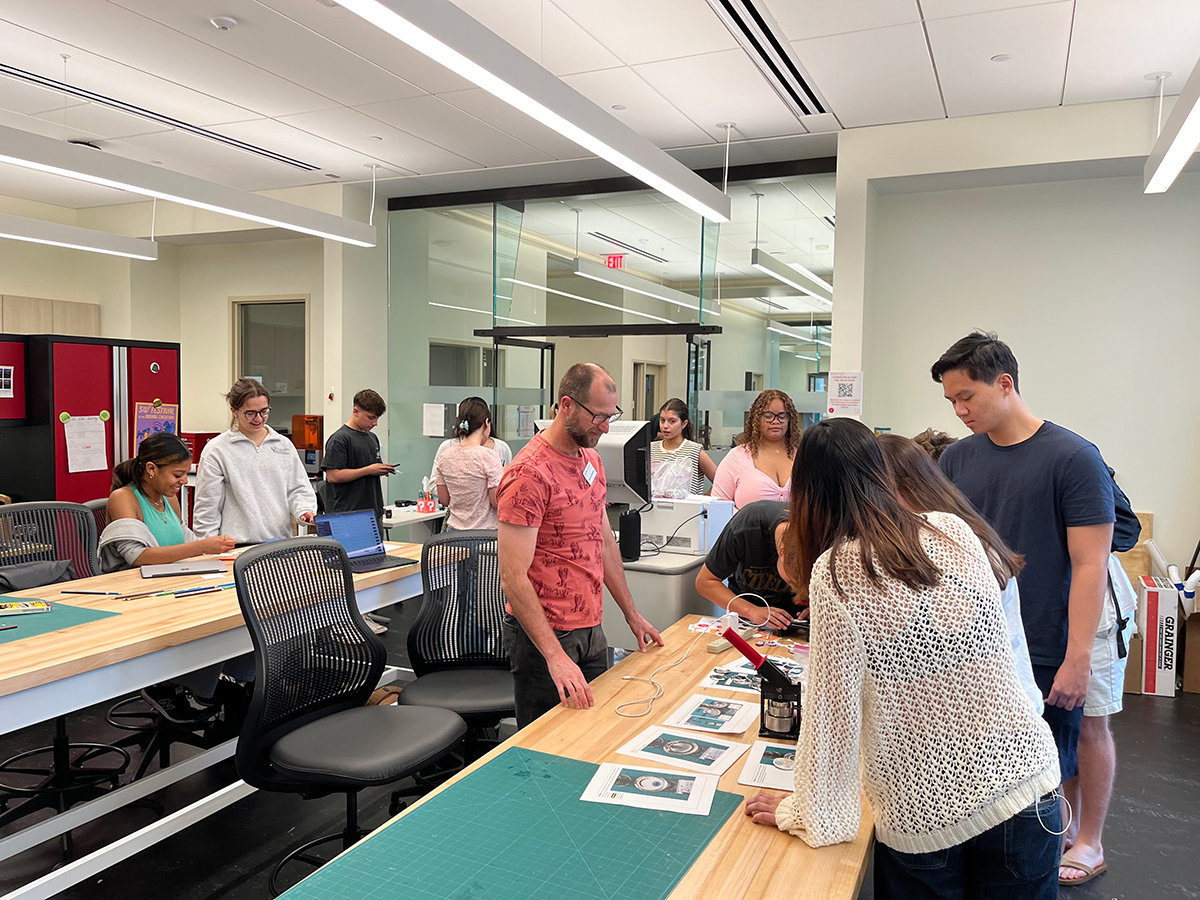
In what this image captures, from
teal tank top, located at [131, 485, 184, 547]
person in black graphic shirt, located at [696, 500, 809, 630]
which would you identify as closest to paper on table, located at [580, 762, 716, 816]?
person in black graphic shirt, located at [696, 500, 809, 630]

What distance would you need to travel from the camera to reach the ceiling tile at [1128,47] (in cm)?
359

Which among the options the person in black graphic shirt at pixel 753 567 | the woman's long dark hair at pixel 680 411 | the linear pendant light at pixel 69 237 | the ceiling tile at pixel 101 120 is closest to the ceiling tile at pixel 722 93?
the woman's long dark hair at pixel 680 411

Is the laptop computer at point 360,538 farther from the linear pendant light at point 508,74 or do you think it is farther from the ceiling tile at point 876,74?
the ceiling tile at point 876,74

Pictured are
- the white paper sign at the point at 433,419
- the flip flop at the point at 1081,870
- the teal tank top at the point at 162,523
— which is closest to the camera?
the flip flop at the point at 1081,870

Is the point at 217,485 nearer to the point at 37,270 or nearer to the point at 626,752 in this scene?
the point at 626,752

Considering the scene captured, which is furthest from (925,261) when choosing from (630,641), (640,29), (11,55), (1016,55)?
(11,55)

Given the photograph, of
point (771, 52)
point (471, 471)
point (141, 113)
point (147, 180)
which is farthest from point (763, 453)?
point (141, 113)

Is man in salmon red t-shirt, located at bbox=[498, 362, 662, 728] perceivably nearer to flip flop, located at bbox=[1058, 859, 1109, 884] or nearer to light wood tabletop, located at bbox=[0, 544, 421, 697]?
light wood tabletop, located at bbox=[0, 544, 421, 697]

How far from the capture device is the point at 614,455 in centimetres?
376

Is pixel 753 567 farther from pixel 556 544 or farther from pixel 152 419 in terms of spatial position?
pixel 152 419

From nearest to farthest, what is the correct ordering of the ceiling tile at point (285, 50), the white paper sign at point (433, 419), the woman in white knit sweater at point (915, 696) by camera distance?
the woman in white knit sweater at point (915, 696) → the ceiling tile at point (285, 50) → the white paper sign at point (433, 419)

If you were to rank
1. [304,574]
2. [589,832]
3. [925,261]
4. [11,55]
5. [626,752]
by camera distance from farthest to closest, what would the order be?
[925,261] → [11,55] → [304,574] → [626,752] → [589,832]

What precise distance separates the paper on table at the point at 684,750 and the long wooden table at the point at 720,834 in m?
0.03

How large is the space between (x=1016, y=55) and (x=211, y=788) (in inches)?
194
